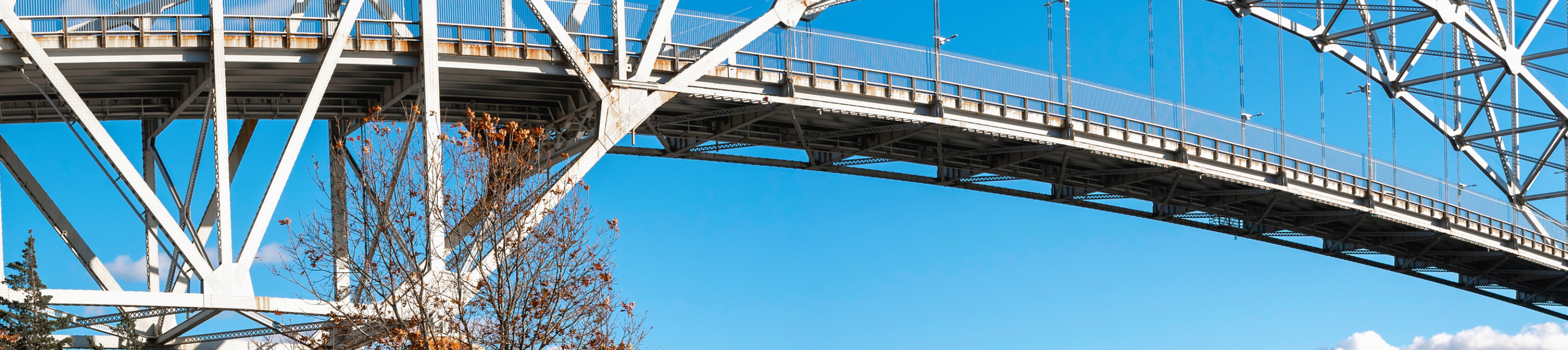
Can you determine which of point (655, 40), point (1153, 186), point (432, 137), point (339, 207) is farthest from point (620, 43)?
point (1153, 186)

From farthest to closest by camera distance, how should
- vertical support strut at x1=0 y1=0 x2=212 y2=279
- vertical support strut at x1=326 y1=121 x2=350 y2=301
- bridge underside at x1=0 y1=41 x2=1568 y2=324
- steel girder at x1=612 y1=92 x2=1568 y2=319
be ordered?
steel girder at x1=612 y1=92 x2=1568 y2=319, bridge underside at x1=0 y1=41 x2=1568 y2=324, vertical support strut at x1=0 y1=0 x2=212 y2=279, vertical support strut at x1=326 y1=121 x2=350 y2=301

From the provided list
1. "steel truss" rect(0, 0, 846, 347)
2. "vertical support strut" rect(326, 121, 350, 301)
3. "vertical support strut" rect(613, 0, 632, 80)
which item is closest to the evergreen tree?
"steel truss" rect(0, 0, 846, 347)

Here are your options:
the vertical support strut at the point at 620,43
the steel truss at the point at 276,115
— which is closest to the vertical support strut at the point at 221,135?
the steel truss at the point at 276,115

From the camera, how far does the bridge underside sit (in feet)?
92.9

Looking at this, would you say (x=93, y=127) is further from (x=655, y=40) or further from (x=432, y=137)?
(x=655, y=40)

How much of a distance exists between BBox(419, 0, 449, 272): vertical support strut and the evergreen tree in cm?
694

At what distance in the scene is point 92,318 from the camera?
28.2m

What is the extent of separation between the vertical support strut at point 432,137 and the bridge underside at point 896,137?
0.81m

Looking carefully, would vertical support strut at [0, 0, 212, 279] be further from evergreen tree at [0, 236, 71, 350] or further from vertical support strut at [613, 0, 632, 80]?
vertical support strut at [613, 0, 632, 80]

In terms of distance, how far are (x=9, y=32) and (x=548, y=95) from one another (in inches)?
407

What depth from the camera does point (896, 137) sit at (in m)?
38.1

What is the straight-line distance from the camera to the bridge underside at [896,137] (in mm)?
28312

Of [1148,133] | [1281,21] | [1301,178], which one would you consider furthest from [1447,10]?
[1148,133]

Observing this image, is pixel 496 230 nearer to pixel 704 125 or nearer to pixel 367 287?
pixel 367 287
